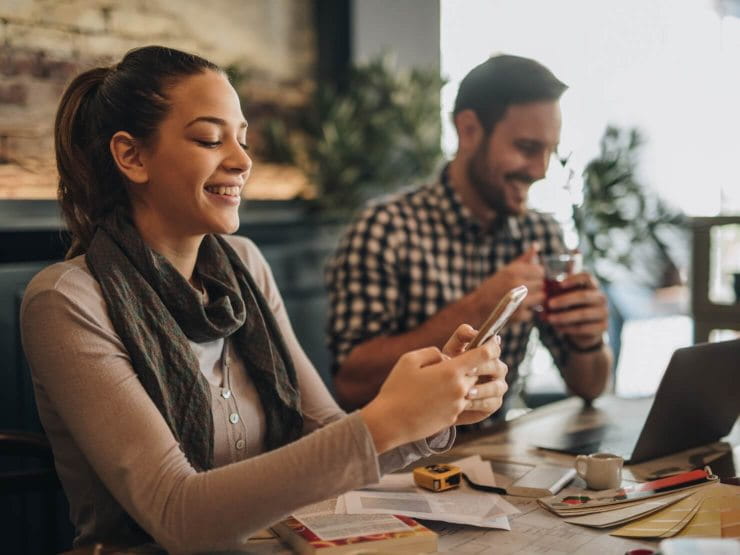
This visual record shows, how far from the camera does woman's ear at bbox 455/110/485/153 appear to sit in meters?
2.34

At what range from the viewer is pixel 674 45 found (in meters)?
5.70

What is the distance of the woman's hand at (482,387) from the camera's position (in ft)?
3.97

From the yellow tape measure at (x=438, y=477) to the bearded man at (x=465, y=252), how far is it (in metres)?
0.67

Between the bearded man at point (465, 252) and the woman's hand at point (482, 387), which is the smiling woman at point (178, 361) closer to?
the woman's hand at point (482, 387)

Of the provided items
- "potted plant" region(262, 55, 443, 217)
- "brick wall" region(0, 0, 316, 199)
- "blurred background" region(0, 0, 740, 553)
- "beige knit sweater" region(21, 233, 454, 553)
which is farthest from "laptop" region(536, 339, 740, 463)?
"potted plant" region(262, 55, 443, 217)

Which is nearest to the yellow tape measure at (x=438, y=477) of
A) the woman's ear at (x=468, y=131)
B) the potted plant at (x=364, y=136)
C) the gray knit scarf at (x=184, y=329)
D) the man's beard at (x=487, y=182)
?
the gray knit scarf at (x=184, y=329)

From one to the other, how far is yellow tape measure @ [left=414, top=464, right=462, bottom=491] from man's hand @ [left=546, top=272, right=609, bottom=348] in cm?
69

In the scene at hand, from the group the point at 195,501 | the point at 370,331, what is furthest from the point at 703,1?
the point at 195,501

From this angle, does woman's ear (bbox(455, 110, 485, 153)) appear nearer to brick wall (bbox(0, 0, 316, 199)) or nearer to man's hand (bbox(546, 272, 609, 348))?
man's hand (bbox(546, 272, 609, 348))

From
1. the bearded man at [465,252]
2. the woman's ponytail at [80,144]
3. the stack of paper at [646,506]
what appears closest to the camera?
the stack of paper at [646,506]

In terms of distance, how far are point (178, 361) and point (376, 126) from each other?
2213mm

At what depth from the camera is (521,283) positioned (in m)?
1.91

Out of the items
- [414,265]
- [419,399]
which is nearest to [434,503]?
[419,399]

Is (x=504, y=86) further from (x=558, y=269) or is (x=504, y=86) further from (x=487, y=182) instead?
(x=558, y=269)
